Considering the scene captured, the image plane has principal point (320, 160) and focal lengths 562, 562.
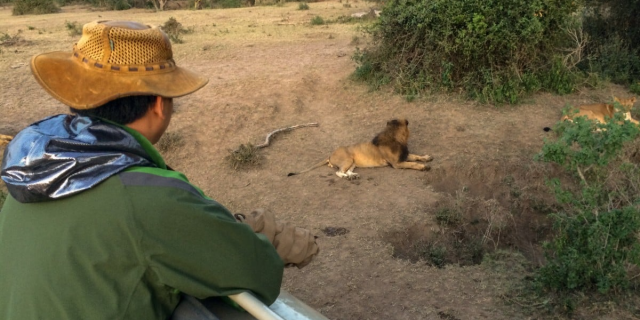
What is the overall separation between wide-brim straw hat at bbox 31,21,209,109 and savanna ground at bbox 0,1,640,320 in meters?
2.51

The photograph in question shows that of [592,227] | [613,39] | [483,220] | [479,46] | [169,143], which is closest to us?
[592,227]

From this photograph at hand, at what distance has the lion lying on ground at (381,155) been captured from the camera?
20.9 ft

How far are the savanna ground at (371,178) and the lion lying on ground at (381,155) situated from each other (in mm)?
114

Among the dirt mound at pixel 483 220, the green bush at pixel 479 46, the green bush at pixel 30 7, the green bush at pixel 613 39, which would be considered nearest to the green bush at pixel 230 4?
the green bush at pixel 30 7

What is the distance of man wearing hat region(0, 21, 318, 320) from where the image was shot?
1387 mm

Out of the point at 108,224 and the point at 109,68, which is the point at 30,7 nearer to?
the point at 109,68

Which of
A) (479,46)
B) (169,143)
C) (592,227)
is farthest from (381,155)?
(592,227)

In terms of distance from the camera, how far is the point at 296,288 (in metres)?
4.06

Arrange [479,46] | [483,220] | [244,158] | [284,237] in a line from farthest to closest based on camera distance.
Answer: [479,46]
[244,158]
[483,220]
[284,237]

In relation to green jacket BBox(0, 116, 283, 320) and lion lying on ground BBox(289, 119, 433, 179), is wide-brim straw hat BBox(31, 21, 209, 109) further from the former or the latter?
lion lying on ground BBox(289, 119, 433, 179)

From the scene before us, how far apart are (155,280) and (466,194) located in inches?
175

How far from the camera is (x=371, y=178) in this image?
6.28m

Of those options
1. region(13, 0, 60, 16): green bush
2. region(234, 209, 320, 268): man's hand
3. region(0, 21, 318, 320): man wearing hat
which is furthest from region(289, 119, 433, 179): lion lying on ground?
region(13, 0, 60, 16): green bush

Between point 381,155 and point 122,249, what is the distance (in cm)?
524
